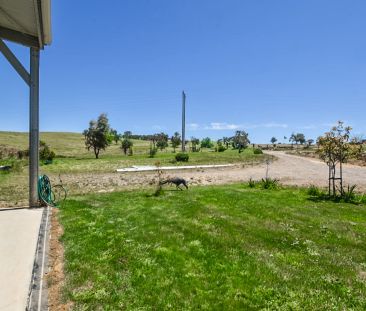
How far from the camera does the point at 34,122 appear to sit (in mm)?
13031

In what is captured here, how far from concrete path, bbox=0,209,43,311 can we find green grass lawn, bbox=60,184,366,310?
2.61 feet

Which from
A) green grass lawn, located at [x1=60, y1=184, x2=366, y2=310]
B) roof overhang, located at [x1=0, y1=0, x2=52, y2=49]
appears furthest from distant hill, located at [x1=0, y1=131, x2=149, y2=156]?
green grass lawn, located at [x1=60, y1=184, x2=366, y2=310]

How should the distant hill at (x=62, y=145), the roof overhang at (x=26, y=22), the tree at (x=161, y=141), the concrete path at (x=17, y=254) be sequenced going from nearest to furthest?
the concrete path at (x=17, y=254) < the roof overhang at (x=26, y=22) < the distant hill at (x=62, y=145) < the tree at (x=161, y=141)

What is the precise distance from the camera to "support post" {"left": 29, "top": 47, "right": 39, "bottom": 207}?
1278 centimetres

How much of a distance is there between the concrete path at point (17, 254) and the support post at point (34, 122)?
1.09 metres

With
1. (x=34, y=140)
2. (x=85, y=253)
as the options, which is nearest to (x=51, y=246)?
(x=85, y=253)

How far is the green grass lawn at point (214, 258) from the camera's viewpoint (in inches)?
227

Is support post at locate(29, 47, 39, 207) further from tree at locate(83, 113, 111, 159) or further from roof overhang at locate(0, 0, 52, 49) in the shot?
tree at locate(83, 113, 111, 159)

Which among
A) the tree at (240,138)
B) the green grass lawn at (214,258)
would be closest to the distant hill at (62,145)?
the tree at (240,138)

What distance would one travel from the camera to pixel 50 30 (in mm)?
11461

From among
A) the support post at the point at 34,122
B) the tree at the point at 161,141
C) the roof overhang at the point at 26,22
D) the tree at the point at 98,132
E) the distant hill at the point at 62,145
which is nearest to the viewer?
the roof overhang at the point at 26,22

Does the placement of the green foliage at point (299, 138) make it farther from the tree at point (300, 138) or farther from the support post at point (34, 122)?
the support post at point (34, 122)

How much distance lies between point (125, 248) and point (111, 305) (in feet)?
8.81

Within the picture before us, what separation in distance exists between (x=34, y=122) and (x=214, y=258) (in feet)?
30.2
